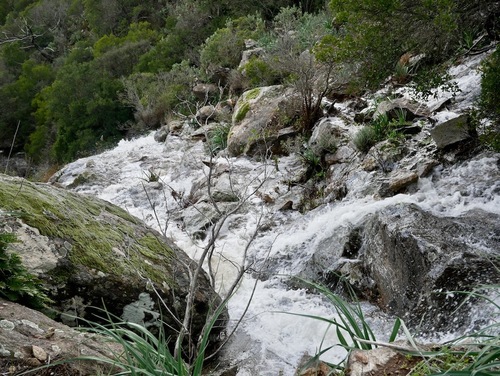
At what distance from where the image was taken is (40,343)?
7.20ft

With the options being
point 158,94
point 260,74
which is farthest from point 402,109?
point 158,94

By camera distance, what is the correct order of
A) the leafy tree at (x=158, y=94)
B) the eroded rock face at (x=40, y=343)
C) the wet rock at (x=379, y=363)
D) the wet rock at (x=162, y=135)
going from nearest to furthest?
the wet rock at (x=379, y=363), the eroded rock face at (x=40, y=343), the wet rock at (x=162, y=135), the leafy tree at (x=158, y=94)

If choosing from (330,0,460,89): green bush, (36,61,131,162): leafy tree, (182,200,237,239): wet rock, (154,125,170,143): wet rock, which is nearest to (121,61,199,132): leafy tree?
(36,61,131,162): leafy tree

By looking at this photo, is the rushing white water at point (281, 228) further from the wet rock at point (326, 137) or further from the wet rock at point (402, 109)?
the wet rock at point (402, 109)

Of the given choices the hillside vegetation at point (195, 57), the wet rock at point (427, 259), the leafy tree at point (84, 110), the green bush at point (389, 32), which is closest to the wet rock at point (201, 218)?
the hillside vegetation at point (195, 57)

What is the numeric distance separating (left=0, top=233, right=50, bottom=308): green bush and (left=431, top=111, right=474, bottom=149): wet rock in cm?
511

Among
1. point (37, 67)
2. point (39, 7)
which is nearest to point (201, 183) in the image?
point (37, 67)

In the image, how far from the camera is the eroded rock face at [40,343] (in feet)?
6.74

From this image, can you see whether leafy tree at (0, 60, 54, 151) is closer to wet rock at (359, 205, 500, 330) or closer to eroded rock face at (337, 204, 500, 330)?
eroded rock face at (337, 204, 500, 330)

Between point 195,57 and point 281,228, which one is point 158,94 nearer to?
point 195,57

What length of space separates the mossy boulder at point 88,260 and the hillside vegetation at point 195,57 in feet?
2.42

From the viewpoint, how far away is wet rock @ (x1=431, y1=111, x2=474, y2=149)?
564 centimetres

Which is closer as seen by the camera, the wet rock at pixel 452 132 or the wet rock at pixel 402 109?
the wet rock at pixel 452 132

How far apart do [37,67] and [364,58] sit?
74.2 ft
